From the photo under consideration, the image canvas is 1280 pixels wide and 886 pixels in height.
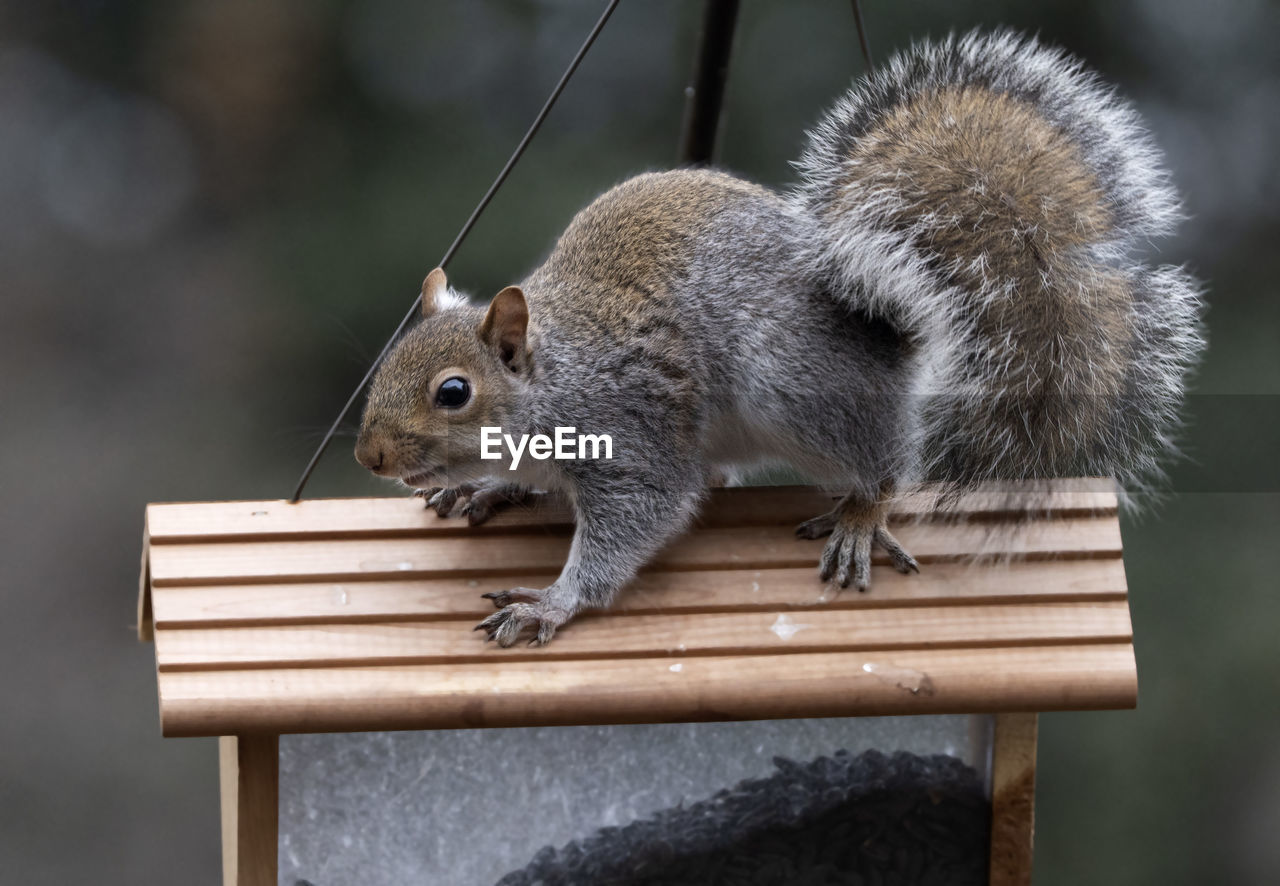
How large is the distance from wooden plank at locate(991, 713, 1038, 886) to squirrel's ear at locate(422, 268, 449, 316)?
78 cm

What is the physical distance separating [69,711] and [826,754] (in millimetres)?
2443

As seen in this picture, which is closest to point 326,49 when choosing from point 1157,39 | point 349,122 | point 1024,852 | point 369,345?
point 349,122

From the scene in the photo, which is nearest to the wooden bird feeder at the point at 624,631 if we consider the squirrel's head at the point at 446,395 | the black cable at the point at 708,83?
the squirrel's head at the point at 446,395

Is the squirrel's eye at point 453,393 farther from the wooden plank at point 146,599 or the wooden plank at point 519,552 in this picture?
the wooden plank at point 146,599

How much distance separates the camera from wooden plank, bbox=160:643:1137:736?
1272 millimetres

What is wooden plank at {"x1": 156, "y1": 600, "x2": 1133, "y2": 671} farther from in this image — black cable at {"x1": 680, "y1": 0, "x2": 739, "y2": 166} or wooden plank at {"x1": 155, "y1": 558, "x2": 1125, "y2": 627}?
black cable at {"x1": 680, "y1": 0, "x2": 739, "y2": 166}

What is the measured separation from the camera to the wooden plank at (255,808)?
1344mm

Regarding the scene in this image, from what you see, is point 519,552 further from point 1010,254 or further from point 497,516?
point 1010,254

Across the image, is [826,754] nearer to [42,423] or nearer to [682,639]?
[682,639]

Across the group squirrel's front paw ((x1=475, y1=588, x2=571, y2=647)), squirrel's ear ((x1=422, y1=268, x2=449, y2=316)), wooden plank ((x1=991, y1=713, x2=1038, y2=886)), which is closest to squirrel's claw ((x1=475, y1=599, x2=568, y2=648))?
squirrel's front paw ((x1=475, y1=588, x2=571, y2=647))

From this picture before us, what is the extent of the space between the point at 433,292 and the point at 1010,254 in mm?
647

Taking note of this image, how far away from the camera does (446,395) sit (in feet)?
4.62

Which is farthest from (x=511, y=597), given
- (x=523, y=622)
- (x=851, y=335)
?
(x=851, y=335)

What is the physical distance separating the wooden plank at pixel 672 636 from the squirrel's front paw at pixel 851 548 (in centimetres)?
5
